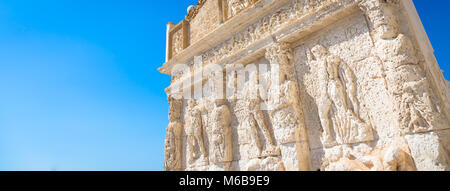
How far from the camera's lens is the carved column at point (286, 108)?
10.0 ft

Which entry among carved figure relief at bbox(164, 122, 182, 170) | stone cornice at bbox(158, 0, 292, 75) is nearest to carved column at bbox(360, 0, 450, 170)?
stone cornice at bbox(158, 0, 292, 75)

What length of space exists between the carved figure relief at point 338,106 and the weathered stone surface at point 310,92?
0.01 meters

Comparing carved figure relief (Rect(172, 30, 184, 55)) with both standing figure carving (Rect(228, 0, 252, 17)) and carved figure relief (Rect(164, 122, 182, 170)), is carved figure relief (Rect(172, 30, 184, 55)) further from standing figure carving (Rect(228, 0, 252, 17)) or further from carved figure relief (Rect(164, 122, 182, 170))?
carved figure relief (Rect(164, 122, 182, 170))

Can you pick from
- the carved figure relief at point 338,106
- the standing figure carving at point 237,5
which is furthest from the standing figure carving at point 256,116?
the standing figure carving at point 237,5

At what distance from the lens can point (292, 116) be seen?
10.4ft

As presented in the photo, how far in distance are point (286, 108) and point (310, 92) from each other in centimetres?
37

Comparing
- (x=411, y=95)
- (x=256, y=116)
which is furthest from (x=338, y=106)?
(x=256, y=116)

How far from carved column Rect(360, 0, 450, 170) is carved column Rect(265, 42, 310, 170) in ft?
A: 3.39

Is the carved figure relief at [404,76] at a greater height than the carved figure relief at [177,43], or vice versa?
the carved figure relief at [177,43]

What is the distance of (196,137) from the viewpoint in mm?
4430

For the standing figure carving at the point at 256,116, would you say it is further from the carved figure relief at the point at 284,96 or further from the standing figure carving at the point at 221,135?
the standing figure carving at the point at 221,135
